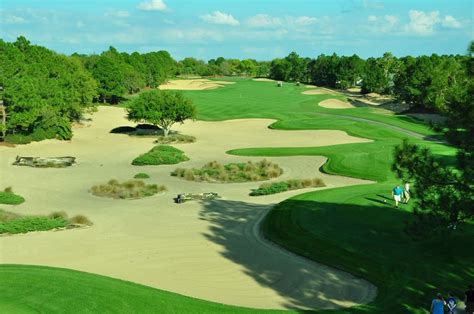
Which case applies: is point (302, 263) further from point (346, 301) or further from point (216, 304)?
point (216, 304)

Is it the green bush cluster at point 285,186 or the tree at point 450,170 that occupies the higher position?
the tree at point 450,170

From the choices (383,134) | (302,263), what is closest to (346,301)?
(302,263)

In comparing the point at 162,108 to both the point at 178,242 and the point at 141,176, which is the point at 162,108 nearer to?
the point at 141,176

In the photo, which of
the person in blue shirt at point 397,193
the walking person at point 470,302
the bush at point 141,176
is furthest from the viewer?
the bush at point 141,176

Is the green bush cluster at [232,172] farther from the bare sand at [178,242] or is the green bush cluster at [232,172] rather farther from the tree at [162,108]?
the tree at [162,108]

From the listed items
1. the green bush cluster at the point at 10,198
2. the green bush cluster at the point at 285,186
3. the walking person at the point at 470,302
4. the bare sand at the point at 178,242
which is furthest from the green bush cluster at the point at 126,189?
the walking person at the point at 470,302
